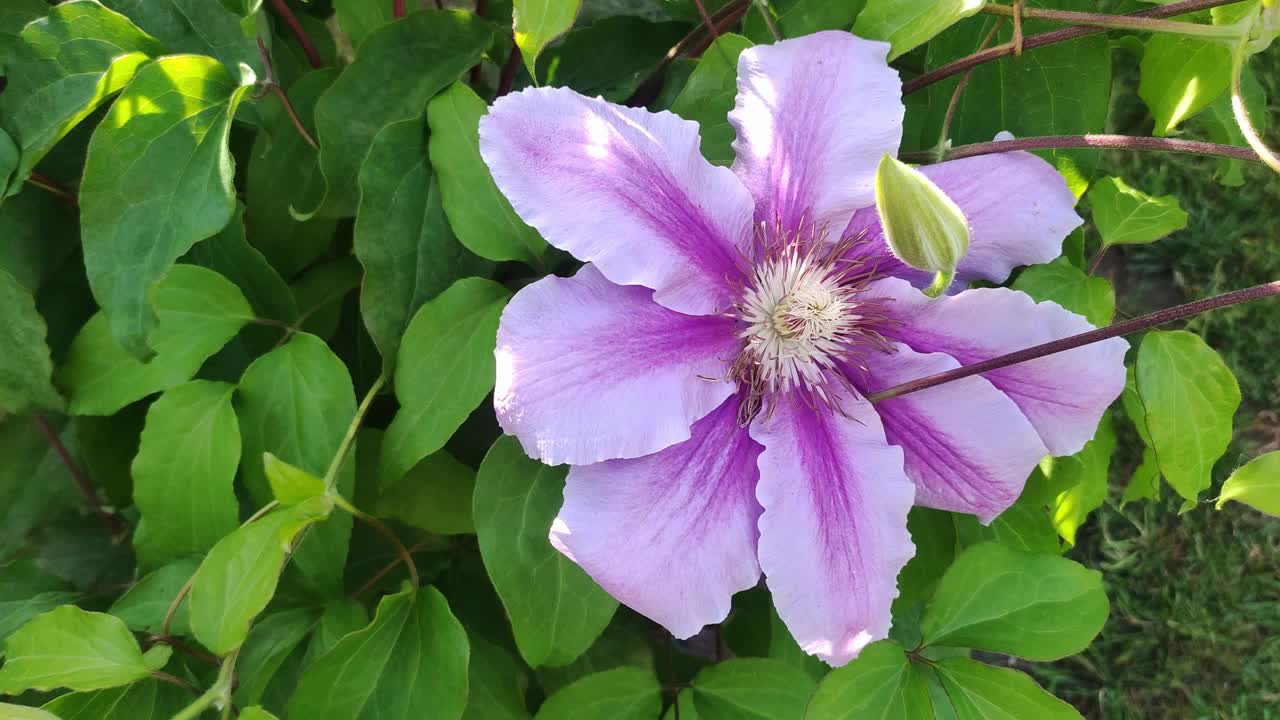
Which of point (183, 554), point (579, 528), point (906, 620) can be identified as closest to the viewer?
point (579, 528)

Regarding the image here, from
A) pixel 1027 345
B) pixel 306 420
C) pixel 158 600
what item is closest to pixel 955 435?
pixel 1027 345

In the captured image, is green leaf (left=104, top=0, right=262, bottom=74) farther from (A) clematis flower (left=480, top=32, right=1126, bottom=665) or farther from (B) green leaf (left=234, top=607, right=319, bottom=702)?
(B) green leaf (left=234, top=607, right=319, bottom=702)

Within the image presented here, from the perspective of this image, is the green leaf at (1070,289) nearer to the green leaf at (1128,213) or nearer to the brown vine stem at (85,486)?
the green leaf at (1128,213)

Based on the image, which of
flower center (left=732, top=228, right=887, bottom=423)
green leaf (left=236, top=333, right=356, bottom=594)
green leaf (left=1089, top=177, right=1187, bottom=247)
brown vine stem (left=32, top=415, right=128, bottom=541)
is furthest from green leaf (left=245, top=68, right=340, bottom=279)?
green leaf (left=1089, top=177, right=1187, bottom=247)

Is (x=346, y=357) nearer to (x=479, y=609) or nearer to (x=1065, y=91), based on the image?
(x=479, y=609)

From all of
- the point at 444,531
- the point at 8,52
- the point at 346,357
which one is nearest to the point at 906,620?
the point at 444,531

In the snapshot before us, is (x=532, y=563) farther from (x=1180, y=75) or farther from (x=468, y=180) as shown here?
(x=1180, y=75)
